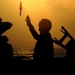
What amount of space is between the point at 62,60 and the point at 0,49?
194 centimetres

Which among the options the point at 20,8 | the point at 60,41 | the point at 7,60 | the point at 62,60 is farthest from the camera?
the point at 20,8

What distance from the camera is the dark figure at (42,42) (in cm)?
1024

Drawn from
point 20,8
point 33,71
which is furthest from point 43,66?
point 20,8

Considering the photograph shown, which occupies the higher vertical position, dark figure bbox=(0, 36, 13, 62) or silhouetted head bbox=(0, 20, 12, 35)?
silhouetted head bbox=(0, 20, 12, 35)

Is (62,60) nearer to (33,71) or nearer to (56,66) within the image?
(56,66)

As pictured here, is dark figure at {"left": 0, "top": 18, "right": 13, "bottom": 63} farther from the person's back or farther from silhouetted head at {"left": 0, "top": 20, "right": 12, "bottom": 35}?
the person's back

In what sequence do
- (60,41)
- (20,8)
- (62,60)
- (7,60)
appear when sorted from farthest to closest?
(20,8) < (60,41) < (62,60) < (7,60)

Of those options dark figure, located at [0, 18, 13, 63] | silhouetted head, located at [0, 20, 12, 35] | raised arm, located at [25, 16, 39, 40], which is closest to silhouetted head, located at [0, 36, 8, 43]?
dark figure, located at [0, 18, 13, 63]

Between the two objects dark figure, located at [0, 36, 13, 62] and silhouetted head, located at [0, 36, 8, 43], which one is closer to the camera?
dark figure, located at [0, 36, 13, 62]

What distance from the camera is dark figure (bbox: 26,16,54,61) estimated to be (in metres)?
10.2

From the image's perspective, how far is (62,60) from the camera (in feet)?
33.3

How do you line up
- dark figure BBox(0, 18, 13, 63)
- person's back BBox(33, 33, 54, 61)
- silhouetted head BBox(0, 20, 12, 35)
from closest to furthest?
dark figure BBox(0, 18, 13, 63) < silhouetted head BBox(0, 20, 12, 35) < person's back BBox(33, 33, 54, 61)

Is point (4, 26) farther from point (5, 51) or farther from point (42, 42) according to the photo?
point (42, 42)


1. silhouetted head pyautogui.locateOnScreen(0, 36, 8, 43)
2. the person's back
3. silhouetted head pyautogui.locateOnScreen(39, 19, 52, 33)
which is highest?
silhouetted head pyautogui.locateOnScreen(39, 19, 52, 33)
